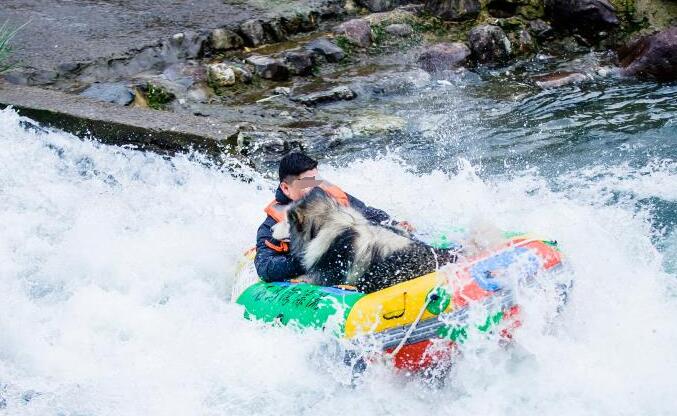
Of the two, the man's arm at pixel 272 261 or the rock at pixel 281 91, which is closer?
the man's arm at pixel 272 261

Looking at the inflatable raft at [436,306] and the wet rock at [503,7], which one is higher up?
the inflatable raft at [436,306]

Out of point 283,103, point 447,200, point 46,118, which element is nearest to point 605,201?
point 447,200

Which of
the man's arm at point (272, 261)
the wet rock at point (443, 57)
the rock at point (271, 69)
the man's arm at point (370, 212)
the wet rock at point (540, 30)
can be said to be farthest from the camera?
the wet rock at point (540, 30)

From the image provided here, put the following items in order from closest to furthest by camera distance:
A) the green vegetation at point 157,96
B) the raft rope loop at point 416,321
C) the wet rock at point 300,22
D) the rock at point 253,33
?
the raft rope loop at point 416,321 → the green vegetation at point 157,96 → the rock at point 253,33 → the wet rock at point 300,22

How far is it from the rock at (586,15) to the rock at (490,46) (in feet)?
3.50

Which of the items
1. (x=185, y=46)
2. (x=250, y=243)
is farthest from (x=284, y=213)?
(x=185, y=46)

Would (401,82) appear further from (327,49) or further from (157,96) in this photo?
(157,96)

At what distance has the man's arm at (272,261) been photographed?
4.93m

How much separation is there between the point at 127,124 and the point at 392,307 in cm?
446

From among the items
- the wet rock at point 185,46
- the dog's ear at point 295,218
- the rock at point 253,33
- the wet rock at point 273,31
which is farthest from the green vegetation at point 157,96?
the dog's ear at point 295,218

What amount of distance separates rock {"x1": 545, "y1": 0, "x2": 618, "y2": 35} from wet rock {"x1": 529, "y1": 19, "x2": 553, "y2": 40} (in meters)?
0.20

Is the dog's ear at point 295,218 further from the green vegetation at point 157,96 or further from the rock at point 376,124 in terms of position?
the green vegetation at point 157,96

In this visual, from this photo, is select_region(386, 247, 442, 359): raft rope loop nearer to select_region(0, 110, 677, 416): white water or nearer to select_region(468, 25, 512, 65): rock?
select_region(0, 110, 677, 416): white water

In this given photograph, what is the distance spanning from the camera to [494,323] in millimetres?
4203
